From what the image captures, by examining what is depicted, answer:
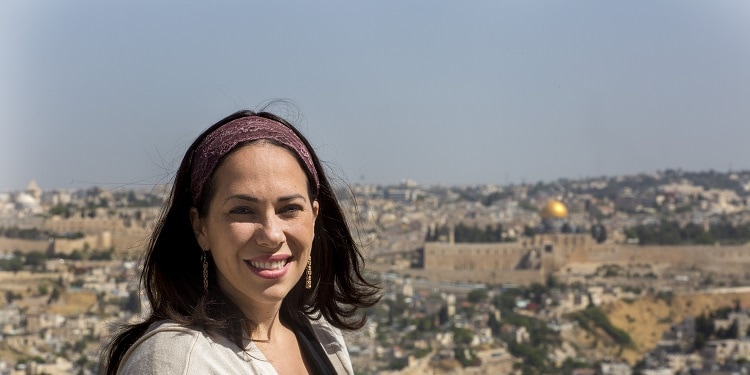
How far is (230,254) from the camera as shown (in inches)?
50.6

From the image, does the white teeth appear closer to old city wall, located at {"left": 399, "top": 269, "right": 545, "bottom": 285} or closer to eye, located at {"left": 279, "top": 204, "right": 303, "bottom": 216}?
eye, located at {"left": 279, "top": 204, "right": 303, "bottom": 216}

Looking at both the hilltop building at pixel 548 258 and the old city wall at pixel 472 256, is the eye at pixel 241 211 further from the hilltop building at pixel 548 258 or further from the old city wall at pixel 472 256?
the old city wall at pixel 472 256

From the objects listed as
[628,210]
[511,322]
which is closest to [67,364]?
[511,322]

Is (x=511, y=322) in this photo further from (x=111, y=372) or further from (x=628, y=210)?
(x=111, y=372)

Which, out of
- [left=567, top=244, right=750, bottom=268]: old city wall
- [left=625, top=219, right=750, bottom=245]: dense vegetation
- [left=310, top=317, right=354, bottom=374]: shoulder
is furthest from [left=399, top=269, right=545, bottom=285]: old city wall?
[left=310, top=317, right=354, bottom=374]: shoulder

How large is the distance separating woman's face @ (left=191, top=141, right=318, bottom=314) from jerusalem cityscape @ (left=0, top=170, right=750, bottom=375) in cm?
1660

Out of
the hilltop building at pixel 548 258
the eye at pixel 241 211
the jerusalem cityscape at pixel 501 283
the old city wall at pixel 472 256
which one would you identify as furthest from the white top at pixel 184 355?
the old city wall at pixel 472 256

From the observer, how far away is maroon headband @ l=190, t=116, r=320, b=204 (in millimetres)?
1293

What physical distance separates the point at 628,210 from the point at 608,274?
1177 centimetres

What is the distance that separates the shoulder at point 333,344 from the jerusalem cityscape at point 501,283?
16408mm

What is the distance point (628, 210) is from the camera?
4559 cm

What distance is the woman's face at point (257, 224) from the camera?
4.18 ft

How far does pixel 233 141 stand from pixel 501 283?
34.3m

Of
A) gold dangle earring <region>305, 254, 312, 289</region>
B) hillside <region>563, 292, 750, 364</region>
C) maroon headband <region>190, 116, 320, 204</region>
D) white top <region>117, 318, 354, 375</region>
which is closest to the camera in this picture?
white top <region>117, 318, 354, 375</region>
